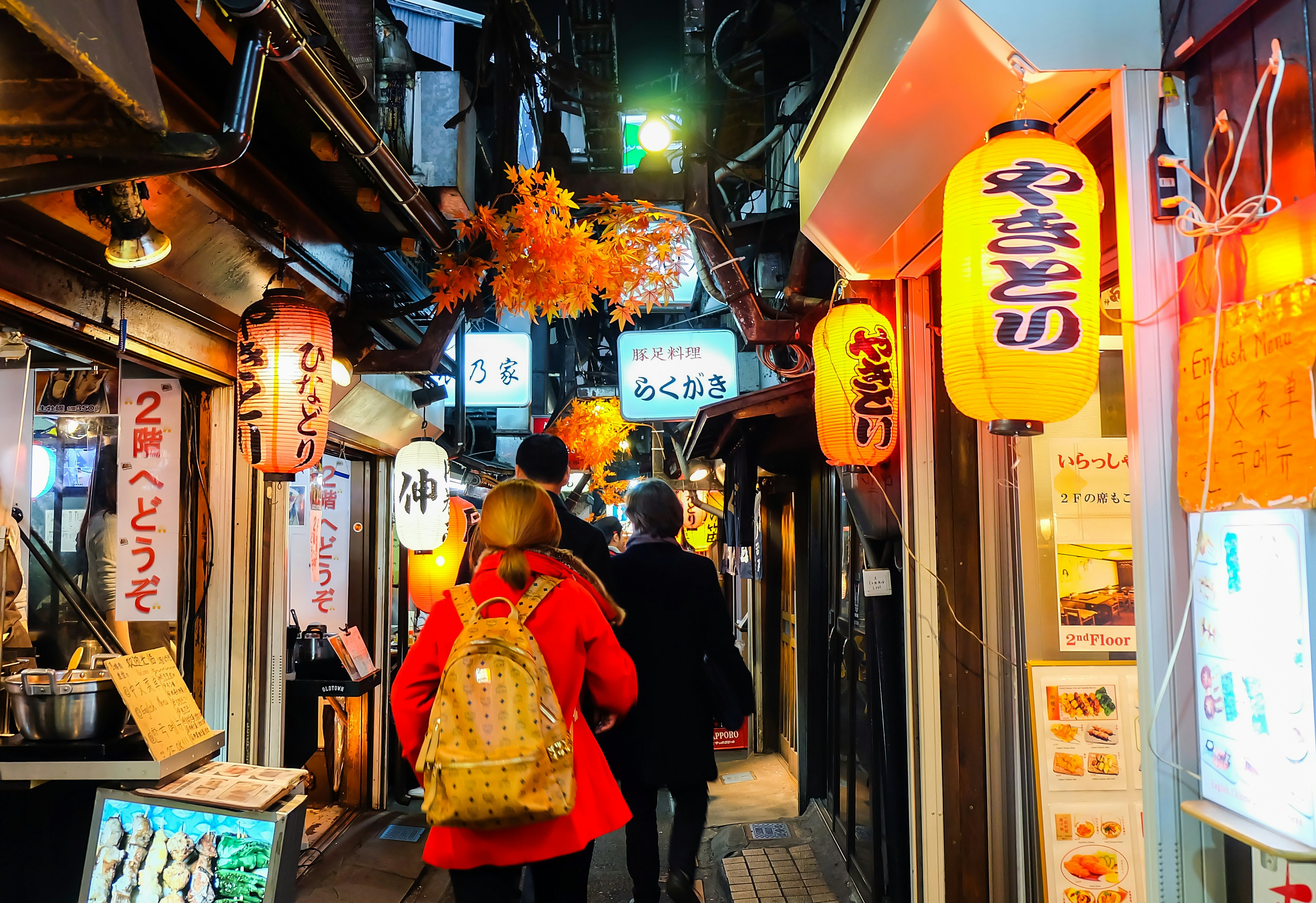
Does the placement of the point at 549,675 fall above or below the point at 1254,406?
below

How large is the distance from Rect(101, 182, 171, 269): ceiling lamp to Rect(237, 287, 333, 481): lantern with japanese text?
1.23 meters

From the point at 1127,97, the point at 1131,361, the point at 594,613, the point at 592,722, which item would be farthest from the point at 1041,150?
the point at 592,722

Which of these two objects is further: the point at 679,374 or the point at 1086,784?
the point at 679,374

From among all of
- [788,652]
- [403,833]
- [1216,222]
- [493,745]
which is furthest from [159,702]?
[788,652]

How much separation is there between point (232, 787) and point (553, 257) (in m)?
4.90

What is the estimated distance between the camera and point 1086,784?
451 centimetres

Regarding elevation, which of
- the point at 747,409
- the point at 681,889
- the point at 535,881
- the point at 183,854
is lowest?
the point at 681,889

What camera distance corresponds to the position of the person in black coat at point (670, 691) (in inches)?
218

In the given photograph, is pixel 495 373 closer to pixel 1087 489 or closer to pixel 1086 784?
pixel 1087 489

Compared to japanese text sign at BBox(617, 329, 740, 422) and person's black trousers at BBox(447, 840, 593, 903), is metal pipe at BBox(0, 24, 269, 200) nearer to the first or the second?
person's black trousers at BBox(447, 840, 593, 903)

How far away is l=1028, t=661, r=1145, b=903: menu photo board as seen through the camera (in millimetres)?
4453

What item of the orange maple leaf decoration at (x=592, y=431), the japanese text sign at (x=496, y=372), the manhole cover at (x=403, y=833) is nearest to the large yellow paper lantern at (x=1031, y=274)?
the manhole cover at (x=403, y=833)

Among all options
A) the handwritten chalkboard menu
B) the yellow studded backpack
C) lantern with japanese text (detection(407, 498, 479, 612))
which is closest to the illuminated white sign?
lantern with japanese text (detection(407, 498, 479, 612))

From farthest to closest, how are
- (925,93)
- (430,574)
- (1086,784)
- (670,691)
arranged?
(430,574)
(670,691)
(1086,784)
(925,93)
